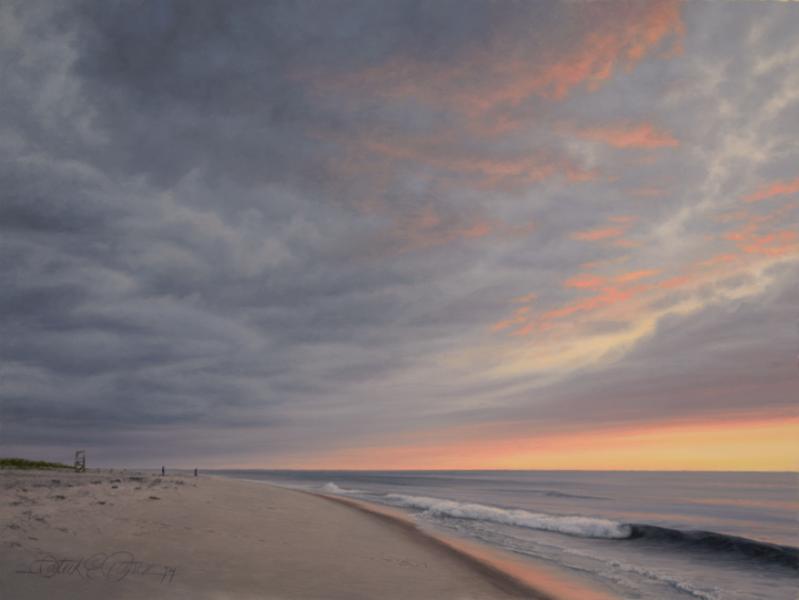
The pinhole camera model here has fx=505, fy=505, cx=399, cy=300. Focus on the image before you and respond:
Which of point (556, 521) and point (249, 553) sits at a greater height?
point (249, 553)

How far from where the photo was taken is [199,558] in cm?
1349

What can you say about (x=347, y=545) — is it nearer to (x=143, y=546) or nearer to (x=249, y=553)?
(x=249, y=553)

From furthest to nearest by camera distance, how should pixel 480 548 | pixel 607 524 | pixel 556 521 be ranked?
pixel 556 521 → pixel 607 524 → pixel 480 548

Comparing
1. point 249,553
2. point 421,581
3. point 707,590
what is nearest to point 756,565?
point 707,590

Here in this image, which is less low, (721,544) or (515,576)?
(515,576)

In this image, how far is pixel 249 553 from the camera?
14.9 meters

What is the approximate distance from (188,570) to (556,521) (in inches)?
1226
